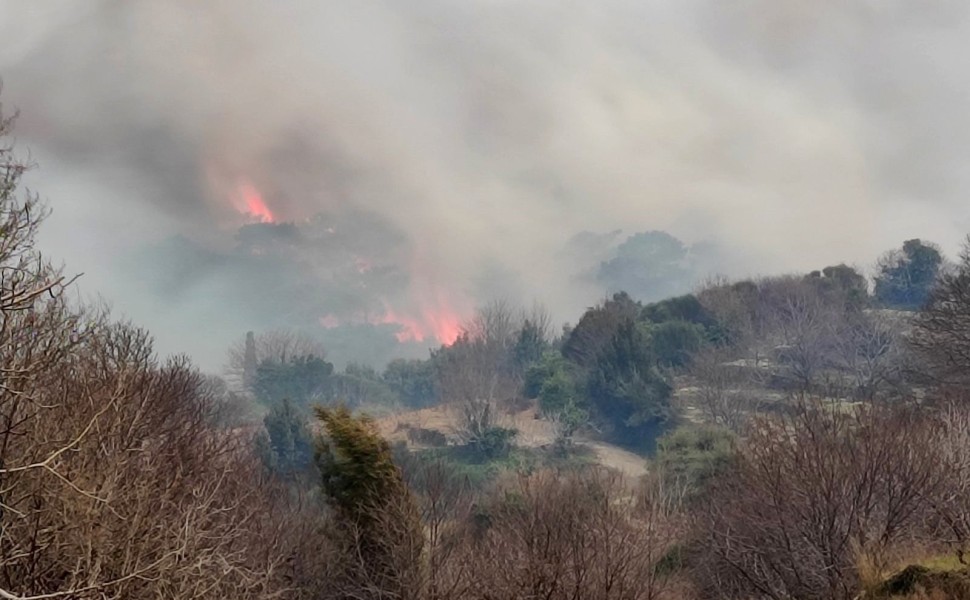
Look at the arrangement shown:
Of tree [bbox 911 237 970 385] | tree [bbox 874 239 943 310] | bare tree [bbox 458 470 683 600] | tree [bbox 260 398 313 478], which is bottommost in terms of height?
bare tree [bbox 458 470 683 600]

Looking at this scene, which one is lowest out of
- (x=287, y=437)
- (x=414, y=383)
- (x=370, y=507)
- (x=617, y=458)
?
(x=617, y=458)

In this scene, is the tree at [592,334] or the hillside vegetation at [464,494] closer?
the hillside vegetation at [464,494]

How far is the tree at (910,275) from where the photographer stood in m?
70.2

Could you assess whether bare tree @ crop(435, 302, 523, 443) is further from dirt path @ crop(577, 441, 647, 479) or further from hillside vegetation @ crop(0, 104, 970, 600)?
dirt path @ crop(577, 441, 647, 479)

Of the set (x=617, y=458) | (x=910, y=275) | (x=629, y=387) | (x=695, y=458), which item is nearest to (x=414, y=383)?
(x=629, y=387)

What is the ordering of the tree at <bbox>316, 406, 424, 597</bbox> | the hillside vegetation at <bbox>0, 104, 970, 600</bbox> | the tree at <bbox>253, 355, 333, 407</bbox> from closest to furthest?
the hillside vegetation at <bbox>0, 104, 970, 600</bbox>, the tree at <bbox>316, 406, 424, 597</bbox>, the tree at <bbox>253, 355, 333, 407</bbox>

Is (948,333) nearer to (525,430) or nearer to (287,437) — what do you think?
(525,430)

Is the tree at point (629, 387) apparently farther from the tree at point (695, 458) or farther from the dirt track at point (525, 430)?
the tree at point (695, 458)

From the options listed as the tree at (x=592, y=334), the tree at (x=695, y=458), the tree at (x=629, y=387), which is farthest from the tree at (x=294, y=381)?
the tree at (x=695, y=458)

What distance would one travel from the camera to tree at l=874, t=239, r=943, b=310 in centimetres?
7019

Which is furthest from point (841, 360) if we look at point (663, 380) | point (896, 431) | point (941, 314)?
point (896, 431)

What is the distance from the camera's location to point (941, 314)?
33438mm

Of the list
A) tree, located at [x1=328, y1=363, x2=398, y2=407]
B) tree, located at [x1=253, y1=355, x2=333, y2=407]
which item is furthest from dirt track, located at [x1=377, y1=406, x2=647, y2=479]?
tree, located at [x1=328, y1=363, x2=398, y2=407]

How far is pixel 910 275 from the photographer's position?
71062 millimetres
